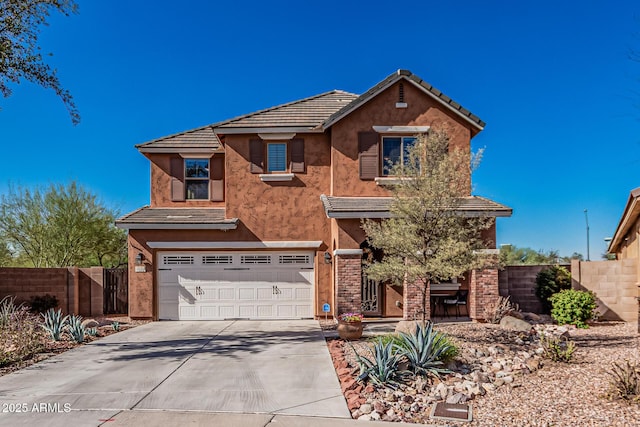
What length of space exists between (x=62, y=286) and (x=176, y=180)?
5321 millimetres

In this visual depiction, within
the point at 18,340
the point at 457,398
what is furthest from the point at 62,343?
the point at 457,398

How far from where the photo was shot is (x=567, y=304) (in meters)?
14.4

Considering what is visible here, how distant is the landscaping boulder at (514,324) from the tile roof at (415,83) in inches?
252

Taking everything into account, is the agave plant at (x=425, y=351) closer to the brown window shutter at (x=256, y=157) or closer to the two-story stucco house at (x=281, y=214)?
the two-story stucco house at (x=281, y=214)

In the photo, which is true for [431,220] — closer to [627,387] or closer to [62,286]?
[627,387]

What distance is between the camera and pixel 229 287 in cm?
1681

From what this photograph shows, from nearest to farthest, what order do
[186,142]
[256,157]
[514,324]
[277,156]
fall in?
1. [514,324]
2. [256,157]
3. [277,156]
4. [186,142]

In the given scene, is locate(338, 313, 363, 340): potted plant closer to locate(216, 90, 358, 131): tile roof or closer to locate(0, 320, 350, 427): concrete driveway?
locate(0, 320, 350, 427): concrete driveway

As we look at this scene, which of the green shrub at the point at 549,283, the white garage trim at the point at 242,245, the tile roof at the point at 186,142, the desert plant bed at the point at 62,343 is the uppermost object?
the tile roof at the point at 186,142

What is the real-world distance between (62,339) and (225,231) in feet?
19.6

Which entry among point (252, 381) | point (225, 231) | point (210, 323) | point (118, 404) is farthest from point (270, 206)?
point (118, 404)

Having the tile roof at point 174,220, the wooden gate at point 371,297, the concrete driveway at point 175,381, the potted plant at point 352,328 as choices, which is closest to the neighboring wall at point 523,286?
the wooden gate at point 371,297

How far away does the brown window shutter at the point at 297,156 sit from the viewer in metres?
17.2

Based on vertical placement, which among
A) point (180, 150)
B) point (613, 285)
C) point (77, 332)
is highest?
point (180, 150)
